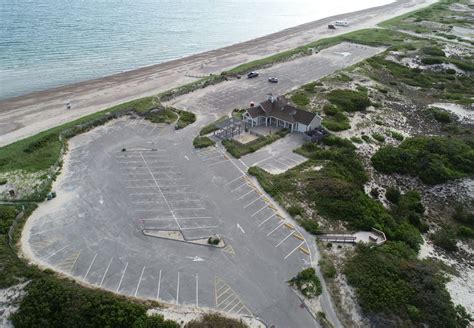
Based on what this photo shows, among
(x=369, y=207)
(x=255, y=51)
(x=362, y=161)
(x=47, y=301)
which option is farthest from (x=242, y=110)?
(x=255, y=51)

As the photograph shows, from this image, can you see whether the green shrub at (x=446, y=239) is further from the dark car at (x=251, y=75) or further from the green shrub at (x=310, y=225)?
the dark car at (x=251, y=75)

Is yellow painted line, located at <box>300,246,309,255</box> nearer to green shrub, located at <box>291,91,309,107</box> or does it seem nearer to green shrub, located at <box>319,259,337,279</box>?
green shrub, located at <box>319,259,337,279</box>

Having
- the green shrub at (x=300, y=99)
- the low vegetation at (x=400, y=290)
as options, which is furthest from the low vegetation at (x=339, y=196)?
the green shrub at (x=300, y=99)

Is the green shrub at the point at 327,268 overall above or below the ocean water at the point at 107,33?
below

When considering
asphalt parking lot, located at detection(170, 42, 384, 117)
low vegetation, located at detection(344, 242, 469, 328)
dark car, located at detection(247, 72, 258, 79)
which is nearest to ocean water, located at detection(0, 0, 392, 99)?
dark car, located at detection(247, 72, 258, 79)

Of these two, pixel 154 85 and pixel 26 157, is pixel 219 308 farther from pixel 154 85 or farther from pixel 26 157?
pixel 154 85

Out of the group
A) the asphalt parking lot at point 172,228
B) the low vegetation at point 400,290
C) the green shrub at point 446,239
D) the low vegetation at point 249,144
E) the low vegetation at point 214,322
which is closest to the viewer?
the low vegetation at point 214,322

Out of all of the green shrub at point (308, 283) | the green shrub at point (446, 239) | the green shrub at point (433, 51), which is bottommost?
the green shrub at point (433, 51)
